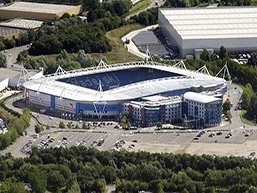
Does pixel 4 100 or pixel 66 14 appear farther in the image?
pixel 66 14

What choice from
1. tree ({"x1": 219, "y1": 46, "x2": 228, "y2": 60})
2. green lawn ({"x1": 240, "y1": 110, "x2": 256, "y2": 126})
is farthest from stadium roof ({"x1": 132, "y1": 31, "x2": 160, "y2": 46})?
green lawn ({"x1": 240, "y1": 110, "x2": 256, "y2": 126})

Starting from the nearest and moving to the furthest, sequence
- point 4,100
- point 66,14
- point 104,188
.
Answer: point 104,188
point 4,100
point 66,14

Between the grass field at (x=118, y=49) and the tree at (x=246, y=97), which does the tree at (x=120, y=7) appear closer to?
the grass field at (x=118, y=49)

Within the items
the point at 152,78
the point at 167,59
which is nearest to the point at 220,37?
the point at 167,59

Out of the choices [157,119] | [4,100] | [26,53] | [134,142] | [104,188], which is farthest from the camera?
[26,53]

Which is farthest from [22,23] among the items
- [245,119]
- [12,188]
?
[12,188]

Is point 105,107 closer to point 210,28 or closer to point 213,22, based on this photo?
point 210,28

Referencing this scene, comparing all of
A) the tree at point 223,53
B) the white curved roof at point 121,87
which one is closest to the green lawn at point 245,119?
the white curved roof at point 121,87

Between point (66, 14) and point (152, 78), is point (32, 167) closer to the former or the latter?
point (152, 78)
